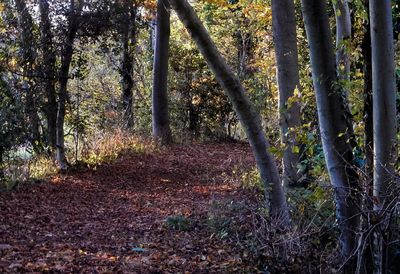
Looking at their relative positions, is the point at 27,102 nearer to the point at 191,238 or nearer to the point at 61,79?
the point at 61,79

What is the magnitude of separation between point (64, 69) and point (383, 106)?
25.4 ft

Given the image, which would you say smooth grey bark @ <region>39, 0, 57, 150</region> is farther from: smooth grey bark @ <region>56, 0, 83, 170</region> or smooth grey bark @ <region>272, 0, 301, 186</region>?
smooth grey bark @ <region>272, 0, 301, 186</region>

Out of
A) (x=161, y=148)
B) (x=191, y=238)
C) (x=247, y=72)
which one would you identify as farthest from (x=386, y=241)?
(x=247, y=72)

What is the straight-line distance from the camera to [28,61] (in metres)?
10.2

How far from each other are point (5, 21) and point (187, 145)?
21.4 feet

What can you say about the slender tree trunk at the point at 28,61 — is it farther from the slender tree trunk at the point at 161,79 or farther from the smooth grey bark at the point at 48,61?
the slender tree trunk at the point at 161,79

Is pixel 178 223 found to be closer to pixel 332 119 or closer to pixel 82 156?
pixel 332 119

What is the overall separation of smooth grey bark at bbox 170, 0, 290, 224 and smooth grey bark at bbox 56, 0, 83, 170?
526 centimetres

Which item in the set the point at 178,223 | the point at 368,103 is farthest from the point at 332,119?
the point at 178,223

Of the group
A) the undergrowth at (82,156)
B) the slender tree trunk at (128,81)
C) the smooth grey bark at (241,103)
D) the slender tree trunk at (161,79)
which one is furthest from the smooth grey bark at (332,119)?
the slender tree trunk at (128,81)

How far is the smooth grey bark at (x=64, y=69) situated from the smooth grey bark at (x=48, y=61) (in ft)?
0.64

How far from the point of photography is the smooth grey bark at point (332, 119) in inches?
170

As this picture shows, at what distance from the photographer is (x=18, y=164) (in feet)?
31.2

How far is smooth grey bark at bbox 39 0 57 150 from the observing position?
400 inches
